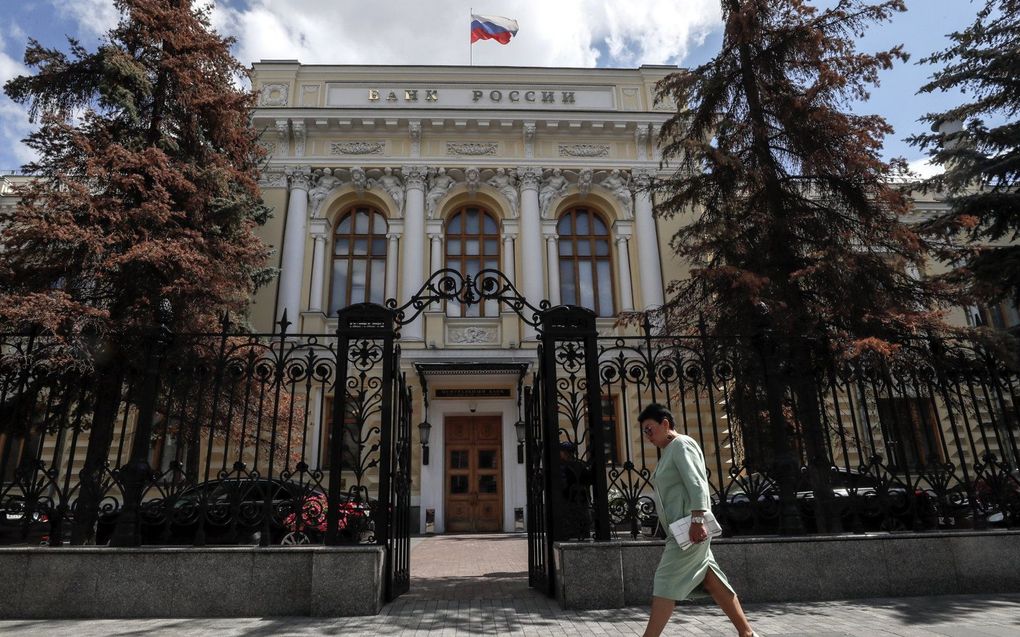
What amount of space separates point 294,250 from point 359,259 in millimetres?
2079

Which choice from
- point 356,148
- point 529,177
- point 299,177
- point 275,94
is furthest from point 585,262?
point 275,94

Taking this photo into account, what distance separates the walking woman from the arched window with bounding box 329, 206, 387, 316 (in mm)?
15822

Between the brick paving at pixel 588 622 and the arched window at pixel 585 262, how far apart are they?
1364 cm

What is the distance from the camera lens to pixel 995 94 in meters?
11.6

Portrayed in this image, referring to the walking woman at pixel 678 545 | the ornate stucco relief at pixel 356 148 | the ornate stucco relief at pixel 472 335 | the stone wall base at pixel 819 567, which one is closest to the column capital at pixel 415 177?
the ornate stucco relief at pixel 356 148

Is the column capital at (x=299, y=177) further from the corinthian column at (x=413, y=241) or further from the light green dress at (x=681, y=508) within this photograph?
the light green dress at (x=681, y=508)

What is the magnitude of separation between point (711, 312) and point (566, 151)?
1256 centimetres

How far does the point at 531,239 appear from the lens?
19359mm

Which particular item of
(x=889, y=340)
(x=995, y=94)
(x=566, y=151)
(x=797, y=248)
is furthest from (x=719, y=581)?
(x=566, y=151)

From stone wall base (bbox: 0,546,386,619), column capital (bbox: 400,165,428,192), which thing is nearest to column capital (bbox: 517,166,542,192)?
column capital (bbox: 400,165,428,192)

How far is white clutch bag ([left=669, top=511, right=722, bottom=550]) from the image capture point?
3922mm

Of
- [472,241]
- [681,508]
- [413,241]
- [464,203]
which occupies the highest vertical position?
[464,203]

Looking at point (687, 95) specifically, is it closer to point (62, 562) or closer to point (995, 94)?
point (995, 94)

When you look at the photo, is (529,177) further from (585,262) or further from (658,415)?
(658,415)
